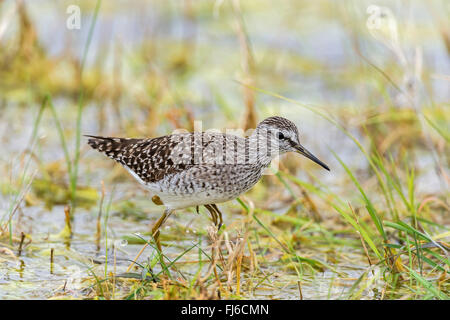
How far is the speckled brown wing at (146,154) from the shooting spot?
5499mm

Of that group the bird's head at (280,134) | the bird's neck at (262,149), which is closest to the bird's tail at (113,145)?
the bird's neck at (262,149)

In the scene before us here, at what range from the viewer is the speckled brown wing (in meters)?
5.50

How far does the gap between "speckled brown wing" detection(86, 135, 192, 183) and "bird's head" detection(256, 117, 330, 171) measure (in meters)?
0.63

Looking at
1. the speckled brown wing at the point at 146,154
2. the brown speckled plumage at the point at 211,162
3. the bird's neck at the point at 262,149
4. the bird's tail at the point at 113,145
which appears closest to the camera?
the brown speckled plumage at the point at 211,162

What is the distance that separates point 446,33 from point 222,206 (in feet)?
10.2

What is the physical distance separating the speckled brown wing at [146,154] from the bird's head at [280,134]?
24.7 inches

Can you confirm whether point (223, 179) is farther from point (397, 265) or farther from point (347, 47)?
point (347, 47)

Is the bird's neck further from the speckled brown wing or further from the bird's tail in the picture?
the bird's tail

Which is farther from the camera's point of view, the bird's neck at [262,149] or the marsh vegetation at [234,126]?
the bird's neck at [262,149]

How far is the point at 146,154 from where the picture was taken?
225 inches

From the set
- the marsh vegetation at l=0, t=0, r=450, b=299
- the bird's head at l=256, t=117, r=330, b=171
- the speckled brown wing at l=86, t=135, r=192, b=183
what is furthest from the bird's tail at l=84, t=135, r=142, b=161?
the bird's head at l=256, t=117, r=330, b=171

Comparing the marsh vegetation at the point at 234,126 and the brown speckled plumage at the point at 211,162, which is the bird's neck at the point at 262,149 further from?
the marsh vegetation at the point at 234,126

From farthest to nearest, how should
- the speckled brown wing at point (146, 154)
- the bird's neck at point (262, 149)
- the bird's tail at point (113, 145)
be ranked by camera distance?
the bird's tail at point (113, 145) < the speckled brown wing at point (146, 154) < the bird's neck at point (262, 149)
